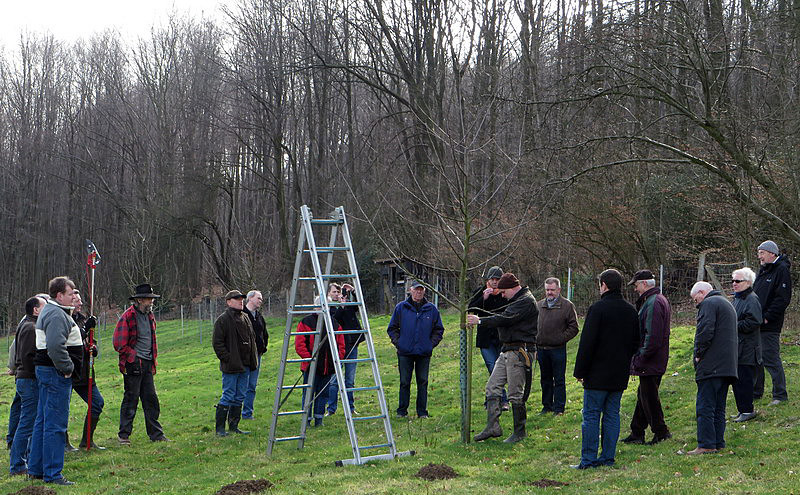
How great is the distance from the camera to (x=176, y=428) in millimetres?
12453

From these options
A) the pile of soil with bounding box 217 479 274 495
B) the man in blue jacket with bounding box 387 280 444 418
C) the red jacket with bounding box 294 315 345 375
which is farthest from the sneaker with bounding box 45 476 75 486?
the man in blue jacket with bounding box 387 280 444 418

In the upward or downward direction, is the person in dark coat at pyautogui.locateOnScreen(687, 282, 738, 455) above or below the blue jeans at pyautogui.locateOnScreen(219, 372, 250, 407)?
above

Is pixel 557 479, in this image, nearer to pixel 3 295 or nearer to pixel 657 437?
pixel 657 437

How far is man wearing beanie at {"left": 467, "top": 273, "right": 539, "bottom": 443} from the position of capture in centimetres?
962

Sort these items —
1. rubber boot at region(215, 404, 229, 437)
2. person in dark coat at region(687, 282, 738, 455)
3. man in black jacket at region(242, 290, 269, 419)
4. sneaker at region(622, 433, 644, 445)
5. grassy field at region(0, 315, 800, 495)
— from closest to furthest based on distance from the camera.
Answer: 1. grassy field at region(0, 315, 800, 495)
2. person in dark coat at region(687, 282, 738, 455)
3. sneaker at region(622, 433, 644, 445)
4. rubber boot at region(215, 404, 229, 437)
5. man in black jacket at region(242, 290, 269, 419)

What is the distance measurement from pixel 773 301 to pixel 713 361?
2.05 meters

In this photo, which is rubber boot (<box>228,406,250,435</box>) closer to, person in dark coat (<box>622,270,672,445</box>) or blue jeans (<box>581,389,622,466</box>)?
blue jeans (<box>581,389,622,466</box>)

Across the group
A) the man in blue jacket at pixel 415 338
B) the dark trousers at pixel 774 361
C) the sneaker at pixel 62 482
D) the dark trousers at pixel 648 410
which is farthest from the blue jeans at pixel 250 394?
the dark trousers at pixel 774 361

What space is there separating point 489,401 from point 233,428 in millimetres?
3921

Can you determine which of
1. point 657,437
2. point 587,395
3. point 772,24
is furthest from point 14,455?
point 772,24

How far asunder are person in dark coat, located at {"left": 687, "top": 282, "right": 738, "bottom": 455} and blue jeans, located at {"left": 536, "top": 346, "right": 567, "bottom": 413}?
269 cm

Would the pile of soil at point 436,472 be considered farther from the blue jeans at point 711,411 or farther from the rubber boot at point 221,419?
the rubber boot at point 221,419

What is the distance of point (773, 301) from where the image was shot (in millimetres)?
9836

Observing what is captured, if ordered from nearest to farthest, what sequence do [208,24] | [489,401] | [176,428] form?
[489,401] < [176,428] < [208,24]
